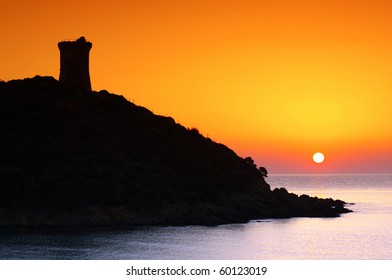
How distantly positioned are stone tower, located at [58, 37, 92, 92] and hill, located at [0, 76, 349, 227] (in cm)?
302

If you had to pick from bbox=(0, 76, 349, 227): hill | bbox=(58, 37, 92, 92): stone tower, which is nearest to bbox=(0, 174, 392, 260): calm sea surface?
bbox=(0, 76, 349, 227): hill

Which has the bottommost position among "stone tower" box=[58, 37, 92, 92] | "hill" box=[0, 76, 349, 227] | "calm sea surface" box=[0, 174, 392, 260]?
"calm sea surface" box=[0, 174, 392, 260]

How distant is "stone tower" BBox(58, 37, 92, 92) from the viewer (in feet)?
462

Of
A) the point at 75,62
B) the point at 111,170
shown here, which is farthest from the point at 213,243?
the point at 75,62

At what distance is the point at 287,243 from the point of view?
327 feet

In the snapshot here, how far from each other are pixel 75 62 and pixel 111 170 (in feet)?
102

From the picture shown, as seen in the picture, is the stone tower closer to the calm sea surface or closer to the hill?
the hill

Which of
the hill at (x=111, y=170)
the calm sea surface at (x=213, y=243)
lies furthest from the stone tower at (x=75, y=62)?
the calm sea surface at (x=213, y=243)

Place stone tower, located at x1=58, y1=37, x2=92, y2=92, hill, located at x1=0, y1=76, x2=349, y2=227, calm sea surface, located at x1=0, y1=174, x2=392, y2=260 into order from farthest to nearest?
stone tower, located at x1=58, y1=37, x2=92, y2=92
hill, located at x1=0, y1=76, x2=349, y2=227
calm sea surface, located at x1=0, y1=174, x2=392, y2=260

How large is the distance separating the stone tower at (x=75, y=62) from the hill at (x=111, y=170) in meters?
3.02

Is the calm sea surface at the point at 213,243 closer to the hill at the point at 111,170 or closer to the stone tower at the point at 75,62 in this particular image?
the hill at the point at 111,170

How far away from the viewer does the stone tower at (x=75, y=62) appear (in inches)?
5541

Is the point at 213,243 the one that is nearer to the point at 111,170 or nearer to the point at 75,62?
the point at 111,170
